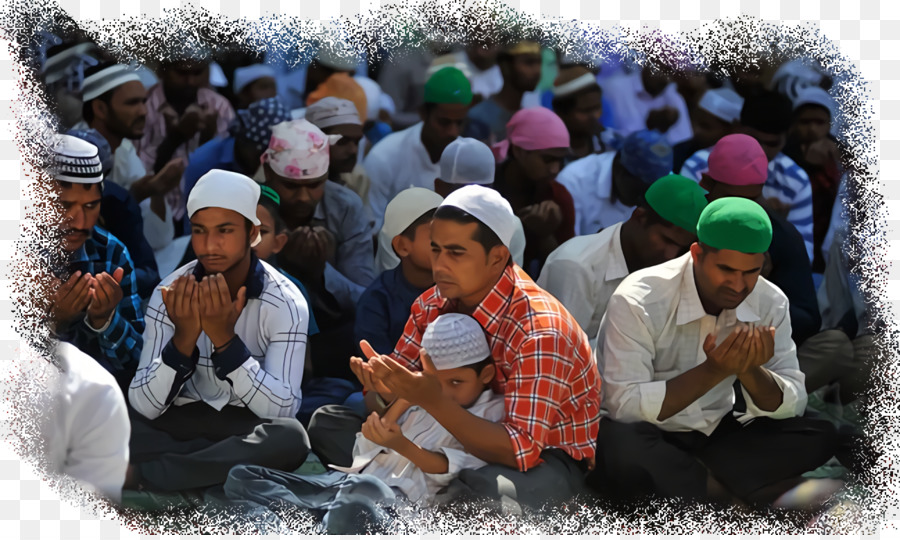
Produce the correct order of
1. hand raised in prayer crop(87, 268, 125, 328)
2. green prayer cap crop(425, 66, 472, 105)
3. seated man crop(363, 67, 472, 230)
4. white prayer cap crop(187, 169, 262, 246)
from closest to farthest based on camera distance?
white prayer cap crop(187, 169, 262, 246)
hand raised in prayer crop(87, 268, 125, 328)
seated man crop(363, 67, 472, 230)
green prayer cap crop(425, 66, 472, 105)

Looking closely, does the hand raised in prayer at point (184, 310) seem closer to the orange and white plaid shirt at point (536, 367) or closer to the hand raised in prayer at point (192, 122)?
the orange and white plaid shirt at point (536, 367)

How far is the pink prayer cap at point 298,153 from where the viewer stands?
21.5 feet

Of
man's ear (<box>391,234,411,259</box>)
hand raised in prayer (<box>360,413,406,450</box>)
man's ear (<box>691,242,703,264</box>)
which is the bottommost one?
hand raised in prayer (<box>360,413,406,450</box>)

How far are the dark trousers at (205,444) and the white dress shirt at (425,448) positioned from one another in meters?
0.32

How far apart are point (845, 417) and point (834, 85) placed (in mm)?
1450

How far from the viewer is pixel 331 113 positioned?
7.04 metres

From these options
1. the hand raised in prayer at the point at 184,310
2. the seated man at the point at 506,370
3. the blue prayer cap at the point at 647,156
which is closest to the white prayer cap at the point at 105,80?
the hand raised in prayer at the point at 184,310

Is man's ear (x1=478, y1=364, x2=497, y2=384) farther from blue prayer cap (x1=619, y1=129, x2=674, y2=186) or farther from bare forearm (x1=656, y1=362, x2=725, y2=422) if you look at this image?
blue prayer cap (x1=619, y1=129, x2=674, y2=186)

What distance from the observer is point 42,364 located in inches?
230

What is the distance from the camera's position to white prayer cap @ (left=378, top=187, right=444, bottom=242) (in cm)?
607

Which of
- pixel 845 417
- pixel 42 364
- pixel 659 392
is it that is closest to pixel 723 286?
pixel 659 392

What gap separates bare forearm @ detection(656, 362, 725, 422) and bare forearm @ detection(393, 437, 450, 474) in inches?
34.3

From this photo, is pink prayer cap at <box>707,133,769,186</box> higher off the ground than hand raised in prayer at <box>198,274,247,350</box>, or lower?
higher

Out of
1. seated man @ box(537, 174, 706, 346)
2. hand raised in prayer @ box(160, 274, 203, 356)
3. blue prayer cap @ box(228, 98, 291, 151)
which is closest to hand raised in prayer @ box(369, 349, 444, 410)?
hand raised in prayer @ box(160, 274, 203, 356)
